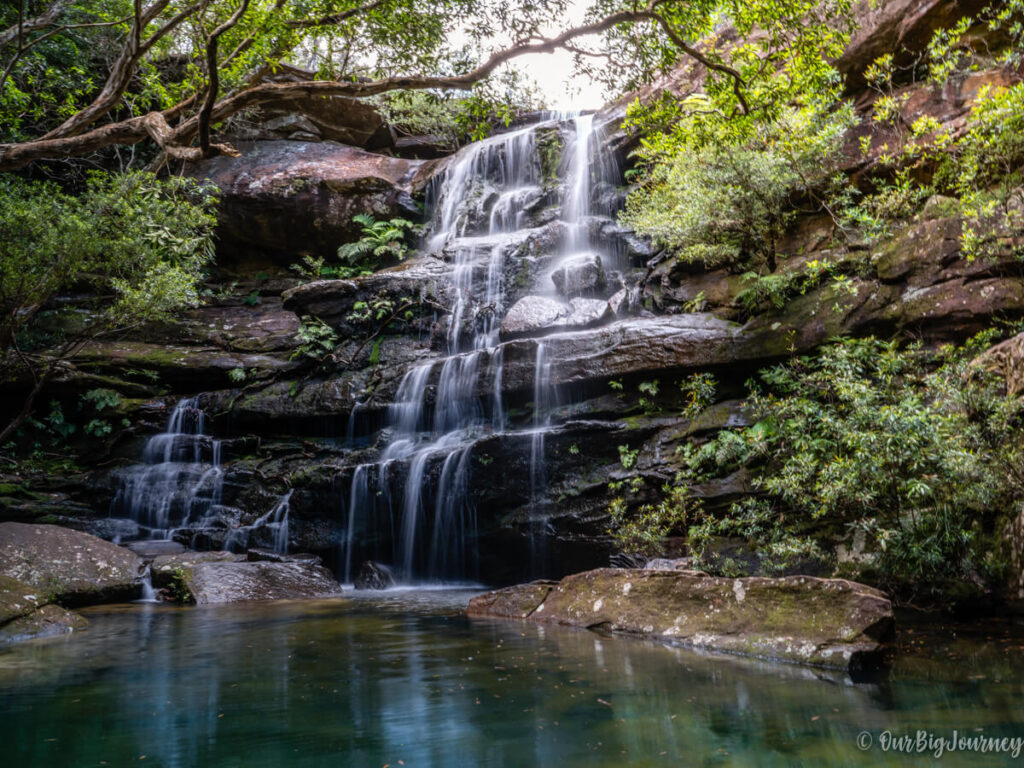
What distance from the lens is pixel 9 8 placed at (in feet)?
46.5

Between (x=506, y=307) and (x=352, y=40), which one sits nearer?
(x=352, y=40)

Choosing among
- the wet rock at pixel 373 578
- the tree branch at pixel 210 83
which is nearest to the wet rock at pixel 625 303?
the wet rock at pixel 373 578

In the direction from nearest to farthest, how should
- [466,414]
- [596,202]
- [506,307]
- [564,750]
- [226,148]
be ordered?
[564,750] → [226,148] → [466,414] → [506,307] → [596,202]

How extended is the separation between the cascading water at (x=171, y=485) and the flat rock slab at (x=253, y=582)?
3.73 meters

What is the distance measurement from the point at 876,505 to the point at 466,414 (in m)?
7.99

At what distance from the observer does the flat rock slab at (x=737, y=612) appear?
4.69 m

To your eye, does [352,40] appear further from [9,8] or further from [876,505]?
[9,8]

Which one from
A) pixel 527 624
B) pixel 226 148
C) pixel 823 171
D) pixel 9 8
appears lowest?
pixel 527 624

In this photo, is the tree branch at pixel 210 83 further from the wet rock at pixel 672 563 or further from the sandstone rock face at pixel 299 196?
the sandstone rock face at pixel 299 196

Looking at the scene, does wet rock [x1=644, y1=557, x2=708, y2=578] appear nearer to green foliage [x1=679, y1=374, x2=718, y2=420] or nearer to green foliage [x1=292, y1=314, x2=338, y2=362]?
green foliage [x1=679, y1=374, x2=718, y2=420]

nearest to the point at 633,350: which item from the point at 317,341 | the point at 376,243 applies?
the point at 317,341

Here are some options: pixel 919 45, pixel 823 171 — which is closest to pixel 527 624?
pixel 823 171

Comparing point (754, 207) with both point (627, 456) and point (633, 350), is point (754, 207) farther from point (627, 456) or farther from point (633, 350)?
point (627, 456)

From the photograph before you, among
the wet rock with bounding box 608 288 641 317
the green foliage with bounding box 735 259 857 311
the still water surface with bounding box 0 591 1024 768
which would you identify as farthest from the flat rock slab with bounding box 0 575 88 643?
the wet rock with bounding box 608 288 641 317
